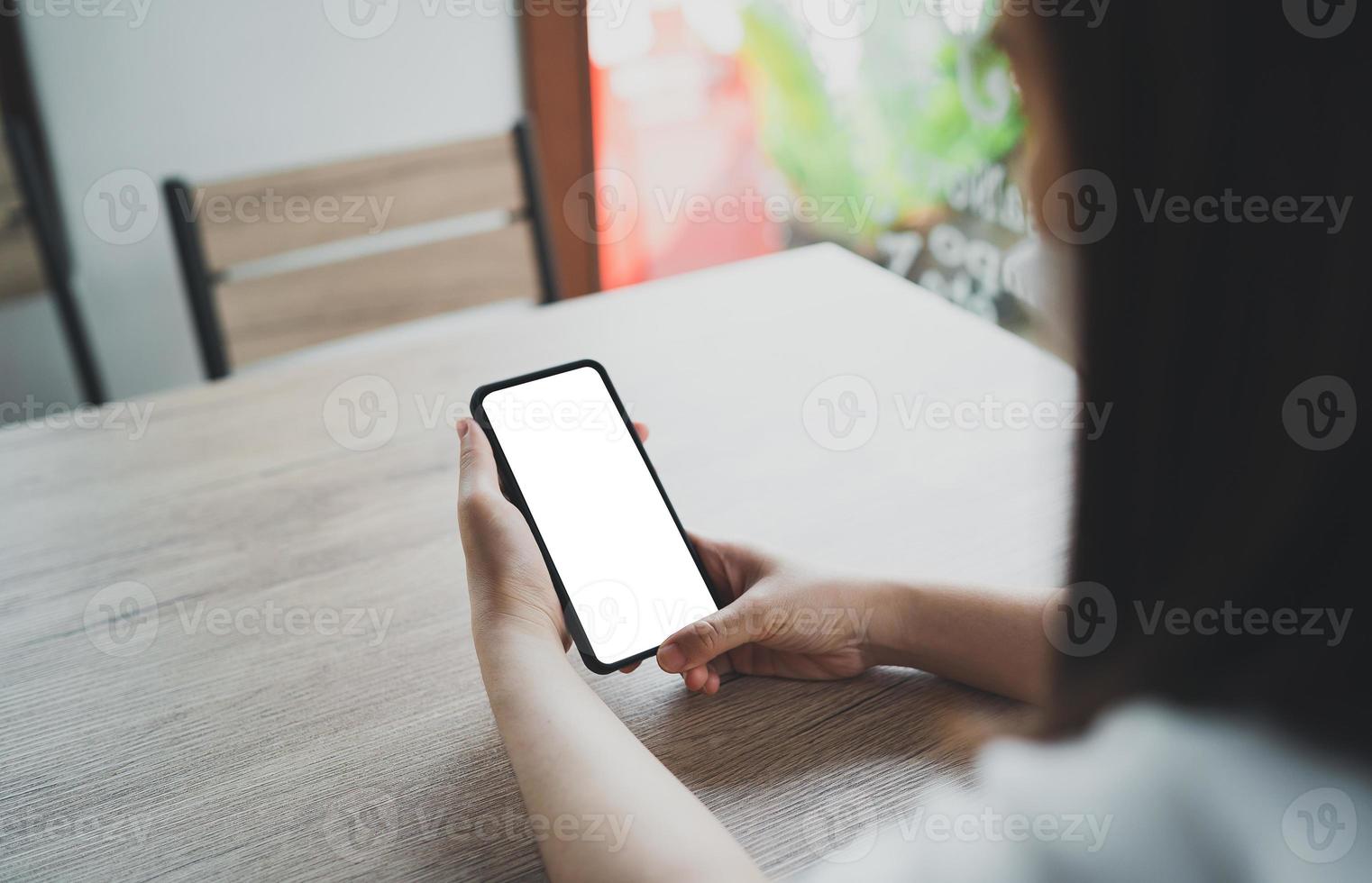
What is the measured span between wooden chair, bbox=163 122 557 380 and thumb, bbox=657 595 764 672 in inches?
32.9

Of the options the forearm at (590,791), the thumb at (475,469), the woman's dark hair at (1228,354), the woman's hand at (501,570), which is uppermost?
the woman's dark hair at (1228,354)

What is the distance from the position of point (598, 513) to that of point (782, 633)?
153mm

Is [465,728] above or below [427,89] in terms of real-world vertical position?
below

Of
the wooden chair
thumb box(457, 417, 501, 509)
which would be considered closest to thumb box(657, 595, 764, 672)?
thumb box(457, 417, 501, 509)

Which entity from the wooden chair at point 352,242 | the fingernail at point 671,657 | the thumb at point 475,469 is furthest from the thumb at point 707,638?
the wooden chair at point 352,242

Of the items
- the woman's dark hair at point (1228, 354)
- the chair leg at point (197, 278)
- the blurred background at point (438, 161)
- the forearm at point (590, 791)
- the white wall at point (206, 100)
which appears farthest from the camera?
the white wall at point (206, 100)

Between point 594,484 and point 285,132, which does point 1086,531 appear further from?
point 285,132

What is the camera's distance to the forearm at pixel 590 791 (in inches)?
16.7

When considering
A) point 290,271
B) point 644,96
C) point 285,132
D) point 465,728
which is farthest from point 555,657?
point 644,96

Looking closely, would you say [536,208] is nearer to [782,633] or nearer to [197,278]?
[197,278]

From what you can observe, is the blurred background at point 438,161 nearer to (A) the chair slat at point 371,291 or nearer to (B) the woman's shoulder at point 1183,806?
(A) the chair slat at point 371,291

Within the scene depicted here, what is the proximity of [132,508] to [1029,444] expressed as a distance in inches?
30.3

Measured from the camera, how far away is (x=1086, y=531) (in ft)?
1.11

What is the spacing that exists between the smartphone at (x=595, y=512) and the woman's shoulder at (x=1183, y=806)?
0.87 feet
